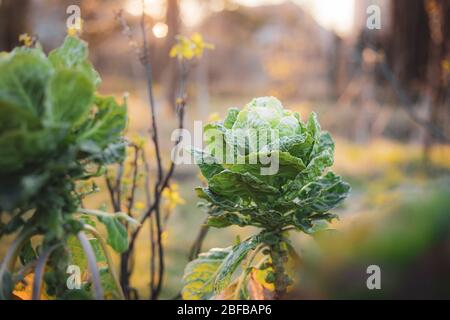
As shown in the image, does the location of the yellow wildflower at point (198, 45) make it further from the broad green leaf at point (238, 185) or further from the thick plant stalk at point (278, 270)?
the thick plant stalk at point (278, 270)

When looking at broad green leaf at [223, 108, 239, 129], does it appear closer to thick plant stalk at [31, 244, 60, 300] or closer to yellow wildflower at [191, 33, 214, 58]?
yellow wildflower at [191, 33, 214, 58]

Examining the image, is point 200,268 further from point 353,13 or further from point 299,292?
point 353,13

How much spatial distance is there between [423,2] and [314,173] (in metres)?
6.78

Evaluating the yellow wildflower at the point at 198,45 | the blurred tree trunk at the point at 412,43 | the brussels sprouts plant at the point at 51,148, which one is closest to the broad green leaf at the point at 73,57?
the brussels sprouts plant at the point at 51,148

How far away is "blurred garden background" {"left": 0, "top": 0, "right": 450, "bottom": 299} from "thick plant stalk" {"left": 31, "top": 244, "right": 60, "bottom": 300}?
0.38 m

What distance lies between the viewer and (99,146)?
2.80 ft

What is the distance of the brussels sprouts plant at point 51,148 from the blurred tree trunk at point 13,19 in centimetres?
621

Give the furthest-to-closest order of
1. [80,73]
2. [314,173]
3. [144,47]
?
1. [144,47]
2. [314,173]
3. [80,73]

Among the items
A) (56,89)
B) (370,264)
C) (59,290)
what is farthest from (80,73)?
(370,264)

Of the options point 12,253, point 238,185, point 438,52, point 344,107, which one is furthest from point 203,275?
point 344,107

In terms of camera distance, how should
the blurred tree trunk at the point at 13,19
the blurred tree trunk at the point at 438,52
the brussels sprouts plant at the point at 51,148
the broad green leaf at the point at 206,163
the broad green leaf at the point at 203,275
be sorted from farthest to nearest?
1. the blurred tree trunk at the point at 13,19
2. the blurred tree trunk at the point at 438,52
3. the broad green leaf at the point at 203,275
4. the broad green leaf at the point at 206,163
5. the brussels sprouts plant at the point at 51,148

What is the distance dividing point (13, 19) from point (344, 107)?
5.27 meters

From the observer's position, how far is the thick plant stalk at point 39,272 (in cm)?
82

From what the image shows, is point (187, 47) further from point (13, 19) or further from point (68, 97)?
point (13, 19)
